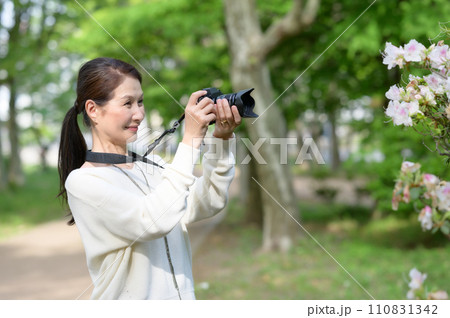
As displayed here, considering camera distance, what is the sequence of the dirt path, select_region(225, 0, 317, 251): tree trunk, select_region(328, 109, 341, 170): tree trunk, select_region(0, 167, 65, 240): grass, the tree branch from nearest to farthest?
the dirt path
the tree branch
select_region(225, 0, 317, 251): tree trunk
select_region(0, 167, 65, 240): grass
select_region(328, 109, 341, 170): tree trunk

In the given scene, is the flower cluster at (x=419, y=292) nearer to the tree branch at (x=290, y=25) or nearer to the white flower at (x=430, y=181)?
the white flower at (x=430, y=181)

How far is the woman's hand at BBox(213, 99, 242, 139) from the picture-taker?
150cm

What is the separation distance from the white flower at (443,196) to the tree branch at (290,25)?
516 cm

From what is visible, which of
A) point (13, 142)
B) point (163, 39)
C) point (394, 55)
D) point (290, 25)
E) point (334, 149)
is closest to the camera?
point (394, 55)

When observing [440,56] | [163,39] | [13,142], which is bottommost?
[440,56]

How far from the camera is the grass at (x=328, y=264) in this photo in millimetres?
5406

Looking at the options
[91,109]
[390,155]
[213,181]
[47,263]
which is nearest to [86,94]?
[91,109]

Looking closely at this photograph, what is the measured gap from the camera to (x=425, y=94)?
153 centimetres

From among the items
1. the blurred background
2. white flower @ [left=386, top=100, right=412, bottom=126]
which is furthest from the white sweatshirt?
the blurred background

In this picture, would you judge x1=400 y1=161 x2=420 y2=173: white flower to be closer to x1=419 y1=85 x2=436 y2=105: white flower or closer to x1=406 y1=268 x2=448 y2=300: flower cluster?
x1=419 y1=85 x2=436 y2=105: white flower

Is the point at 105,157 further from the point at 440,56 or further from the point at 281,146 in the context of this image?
the point at 281,146

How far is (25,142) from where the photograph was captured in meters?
31.5

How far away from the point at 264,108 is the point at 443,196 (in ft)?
17.6

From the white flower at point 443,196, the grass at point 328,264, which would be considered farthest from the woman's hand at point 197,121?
the grass at point 328,264
